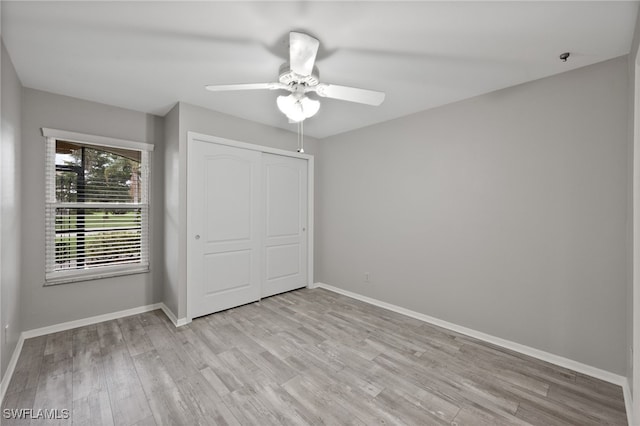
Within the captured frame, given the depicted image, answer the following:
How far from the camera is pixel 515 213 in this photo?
2529 millimetres

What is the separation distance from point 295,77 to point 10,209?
2.48 m

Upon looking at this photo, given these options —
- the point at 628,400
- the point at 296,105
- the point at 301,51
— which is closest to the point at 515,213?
the point at 628,400

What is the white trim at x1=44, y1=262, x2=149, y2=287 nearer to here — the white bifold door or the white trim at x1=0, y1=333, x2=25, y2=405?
the white trim at x1=0, y1=333, x2=25, y2=405

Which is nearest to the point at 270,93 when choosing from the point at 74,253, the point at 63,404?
the point at 74,253

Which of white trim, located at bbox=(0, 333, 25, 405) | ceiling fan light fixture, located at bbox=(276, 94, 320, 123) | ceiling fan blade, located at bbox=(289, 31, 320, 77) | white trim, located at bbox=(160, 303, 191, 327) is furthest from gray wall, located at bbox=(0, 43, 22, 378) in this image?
ceiling fan blade, located at bbox=(289, 31, 320, 77)

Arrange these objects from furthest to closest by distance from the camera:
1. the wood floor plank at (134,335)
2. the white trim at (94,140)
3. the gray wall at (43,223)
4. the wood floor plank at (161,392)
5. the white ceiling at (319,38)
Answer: the white trim at (94,140)
the gray wall at (43,223)
the wood floor plank at (134,335)
the wood floor plank at (161,392)
the white ceiling at (319,38)

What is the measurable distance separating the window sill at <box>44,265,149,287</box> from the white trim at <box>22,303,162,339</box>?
0.43 meters

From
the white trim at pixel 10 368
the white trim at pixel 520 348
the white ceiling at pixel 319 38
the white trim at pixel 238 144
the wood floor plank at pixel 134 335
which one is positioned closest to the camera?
the white ceiling at pixel 319 38

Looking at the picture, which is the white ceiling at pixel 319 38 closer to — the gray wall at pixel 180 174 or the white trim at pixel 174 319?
the gray wall at pixel 180 174

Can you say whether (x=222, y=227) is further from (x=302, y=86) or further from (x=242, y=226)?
(x=302, y=86)

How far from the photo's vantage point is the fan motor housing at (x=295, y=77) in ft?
6.07

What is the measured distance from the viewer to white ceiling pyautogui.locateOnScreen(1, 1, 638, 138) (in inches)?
62.3

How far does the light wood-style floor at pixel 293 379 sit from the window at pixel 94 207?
71 cm

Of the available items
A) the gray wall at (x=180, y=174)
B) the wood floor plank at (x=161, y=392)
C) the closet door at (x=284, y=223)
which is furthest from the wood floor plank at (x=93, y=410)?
the closet door at (x=284, y=223)
